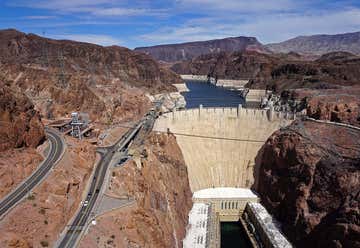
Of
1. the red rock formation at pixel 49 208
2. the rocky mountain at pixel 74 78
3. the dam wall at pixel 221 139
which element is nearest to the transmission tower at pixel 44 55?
the rocky mountain at pixel 74 78

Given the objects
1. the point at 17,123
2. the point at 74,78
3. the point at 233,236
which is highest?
the point at 74,78

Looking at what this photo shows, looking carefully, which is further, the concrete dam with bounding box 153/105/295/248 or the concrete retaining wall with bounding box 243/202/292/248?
the concrete dam with bounding box 153/105/295/248

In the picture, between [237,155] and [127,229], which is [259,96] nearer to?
[237,155]

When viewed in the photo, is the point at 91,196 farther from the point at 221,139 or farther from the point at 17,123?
the point at 221,139

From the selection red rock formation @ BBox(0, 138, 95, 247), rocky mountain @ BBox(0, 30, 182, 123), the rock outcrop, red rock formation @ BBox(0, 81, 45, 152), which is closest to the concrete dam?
the rock outcrop

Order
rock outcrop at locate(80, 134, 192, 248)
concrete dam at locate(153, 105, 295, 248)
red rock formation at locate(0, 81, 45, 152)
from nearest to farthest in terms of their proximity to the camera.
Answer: rock outcrop at locate(80, 134, 192, 248) → red rock formation at locate(0, 81, 45, 152) → concrete dam at locate(153, 105, 295, 248)

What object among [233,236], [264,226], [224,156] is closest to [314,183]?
[264,226]

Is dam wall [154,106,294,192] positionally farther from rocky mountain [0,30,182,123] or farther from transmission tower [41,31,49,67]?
transmission tower [41,31,49,67]

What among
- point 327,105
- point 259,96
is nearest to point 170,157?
point 327,105
